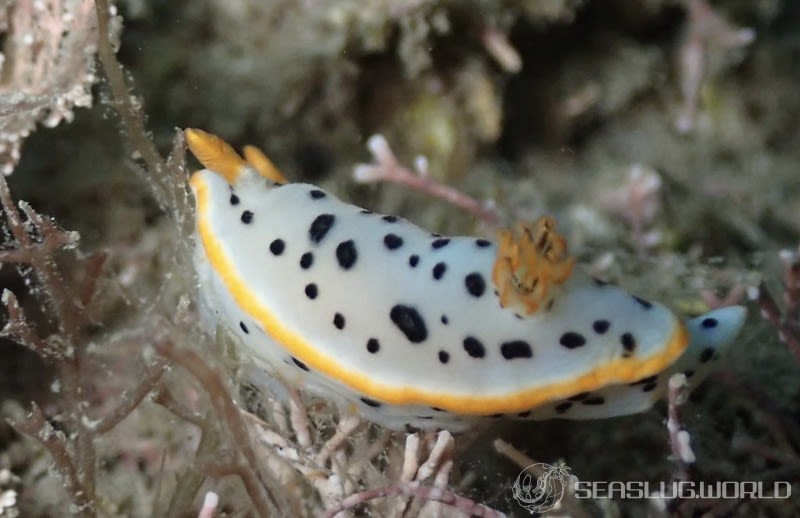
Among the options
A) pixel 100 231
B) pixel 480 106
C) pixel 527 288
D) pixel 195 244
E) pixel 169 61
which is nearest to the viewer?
pixel 527 288

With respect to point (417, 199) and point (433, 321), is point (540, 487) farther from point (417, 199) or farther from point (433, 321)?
point (417, 199)

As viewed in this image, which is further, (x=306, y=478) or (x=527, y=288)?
(x=306, y=478)

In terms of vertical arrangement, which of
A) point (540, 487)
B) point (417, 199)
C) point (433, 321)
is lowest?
point (540, 487)

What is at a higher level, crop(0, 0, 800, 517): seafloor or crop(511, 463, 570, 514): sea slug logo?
crop(0, 0, 800, 517): seafloor

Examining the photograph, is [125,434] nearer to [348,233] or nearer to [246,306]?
[246,306]

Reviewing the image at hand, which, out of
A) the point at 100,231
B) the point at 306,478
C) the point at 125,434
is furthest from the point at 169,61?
the point at 306,478

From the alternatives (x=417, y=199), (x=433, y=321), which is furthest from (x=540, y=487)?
(x=417, y=199)
